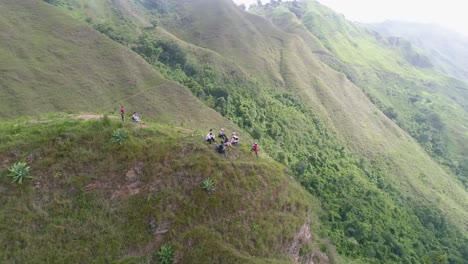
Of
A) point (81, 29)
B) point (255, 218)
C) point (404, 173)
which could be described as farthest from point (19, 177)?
point (404, 173)

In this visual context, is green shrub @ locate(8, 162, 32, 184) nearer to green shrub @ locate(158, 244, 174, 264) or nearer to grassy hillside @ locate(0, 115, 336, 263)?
grassy hillside @ locate(0, 115, 336, 263)

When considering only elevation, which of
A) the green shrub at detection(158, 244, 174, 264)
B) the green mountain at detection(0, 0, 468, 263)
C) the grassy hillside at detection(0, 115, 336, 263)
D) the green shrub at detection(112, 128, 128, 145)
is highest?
the green shrub at detection(112, 128, 128, 145)

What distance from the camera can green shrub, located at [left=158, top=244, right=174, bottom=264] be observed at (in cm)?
2503

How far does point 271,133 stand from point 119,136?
49336 millimetres

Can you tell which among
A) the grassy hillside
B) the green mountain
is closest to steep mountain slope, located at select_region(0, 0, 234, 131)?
the green mountain

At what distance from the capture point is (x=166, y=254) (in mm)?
25141

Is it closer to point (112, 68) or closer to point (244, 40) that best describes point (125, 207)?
point (112, 68)

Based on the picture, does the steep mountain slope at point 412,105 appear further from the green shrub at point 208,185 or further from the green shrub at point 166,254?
the green shrub at point 166,254

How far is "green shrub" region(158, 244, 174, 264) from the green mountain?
1.84 ft

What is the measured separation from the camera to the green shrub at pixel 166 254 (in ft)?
82.1

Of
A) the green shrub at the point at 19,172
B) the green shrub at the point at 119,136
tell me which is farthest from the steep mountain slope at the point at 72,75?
the green shrub at the point at 19,172

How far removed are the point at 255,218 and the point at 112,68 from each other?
54.4 metres

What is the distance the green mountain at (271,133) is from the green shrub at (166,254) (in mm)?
560

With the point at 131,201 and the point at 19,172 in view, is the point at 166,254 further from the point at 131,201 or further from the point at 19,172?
the point at 19,172
